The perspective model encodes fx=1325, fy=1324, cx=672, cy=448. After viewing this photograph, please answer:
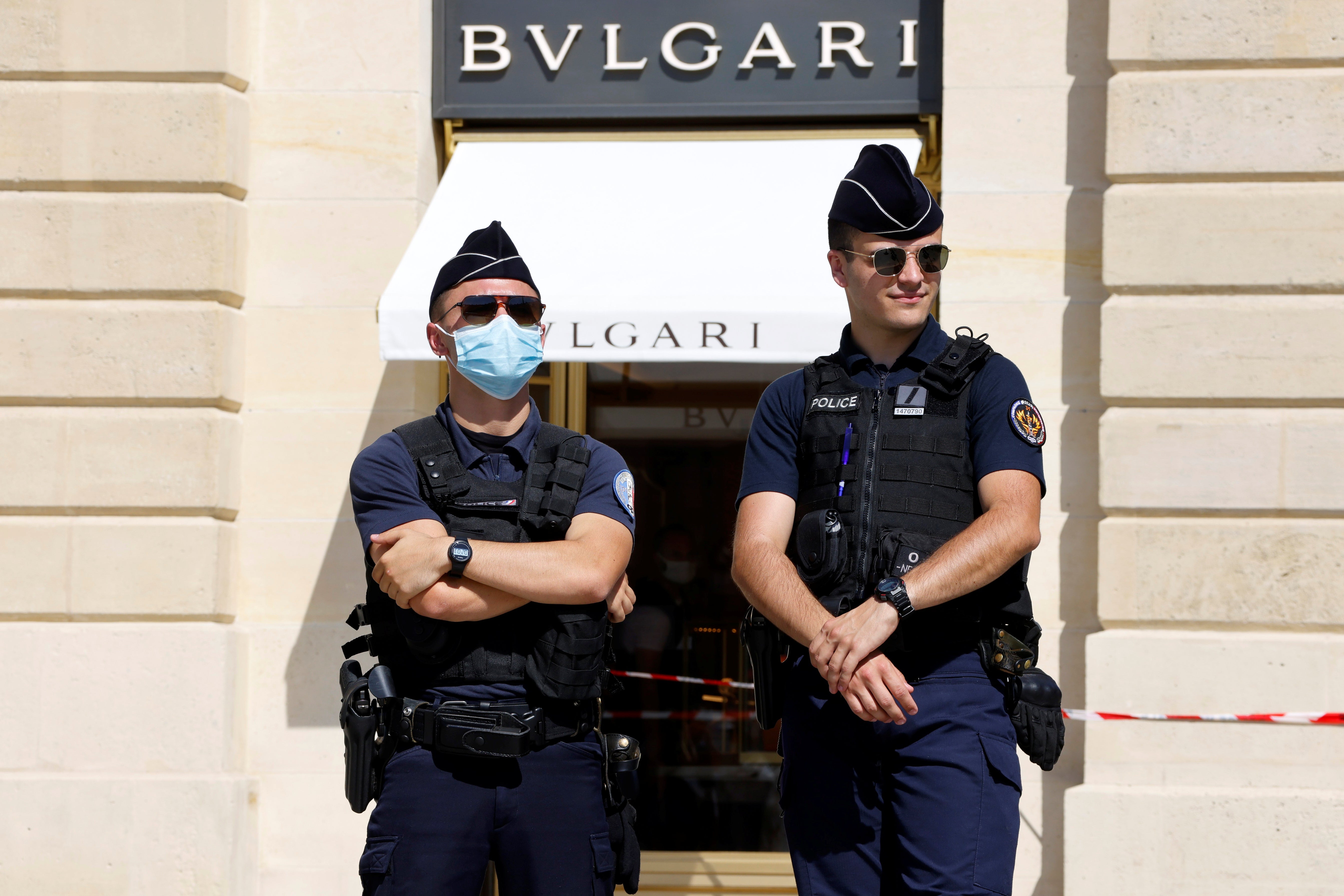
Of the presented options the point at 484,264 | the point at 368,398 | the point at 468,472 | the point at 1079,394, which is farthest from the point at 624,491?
the point at 1079,394

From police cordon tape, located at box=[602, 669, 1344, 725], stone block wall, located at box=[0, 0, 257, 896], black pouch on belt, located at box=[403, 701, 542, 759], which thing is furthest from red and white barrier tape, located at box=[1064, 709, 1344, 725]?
stone block wall, located at box=[0, 0, 257, 896]

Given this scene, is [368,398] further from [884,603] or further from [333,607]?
[884,603]

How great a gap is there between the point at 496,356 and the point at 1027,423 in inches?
51.6

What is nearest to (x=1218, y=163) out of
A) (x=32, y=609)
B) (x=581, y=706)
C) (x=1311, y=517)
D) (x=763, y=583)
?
(x=1311, y=517)

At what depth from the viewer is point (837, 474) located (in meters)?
3.08

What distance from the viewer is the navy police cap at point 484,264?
3451 mm

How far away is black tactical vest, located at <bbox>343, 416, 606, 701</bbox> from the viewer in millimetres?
3127

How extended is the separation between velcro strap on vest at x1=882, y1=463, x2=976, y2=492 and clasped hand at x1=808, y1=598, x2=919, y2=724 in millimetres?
330

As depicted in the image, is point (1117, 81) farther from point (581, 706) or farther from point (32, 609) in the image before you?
point (32, 609)

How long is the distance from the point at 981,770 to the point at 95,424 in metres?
4.11

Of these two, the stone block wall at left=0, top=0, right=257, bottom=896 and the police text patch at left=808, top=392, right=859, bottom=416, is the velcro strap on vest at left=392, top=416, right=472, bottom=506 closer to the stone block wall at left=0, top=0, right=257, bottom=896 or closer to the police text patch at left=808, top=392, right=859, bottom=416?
the police text patch at left=808, top=392, right=859, bottom=416

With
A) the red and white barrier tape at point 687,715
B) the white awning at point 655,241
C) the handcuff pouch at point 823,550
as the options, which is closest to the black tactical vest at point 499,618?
the handcuff pouch at point 823,550

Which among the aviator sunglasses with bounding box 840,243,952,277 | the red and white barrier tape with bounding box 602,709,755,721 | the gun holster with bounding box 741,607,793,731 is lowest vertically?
the red and white barrier tape with bounding box 602,709,755,721

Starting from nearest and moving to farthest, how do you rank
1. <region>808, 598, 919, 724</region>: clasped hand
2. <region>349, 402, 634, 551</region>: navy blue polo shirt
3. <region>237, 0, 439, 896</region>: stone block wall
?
<region>808, 598, 919, 724</region>: clasped hand → <region>349, 402, 634, 551</region>: navy blue polo shirt → <region>237, 0, 439, 896</region>: stone block wall
